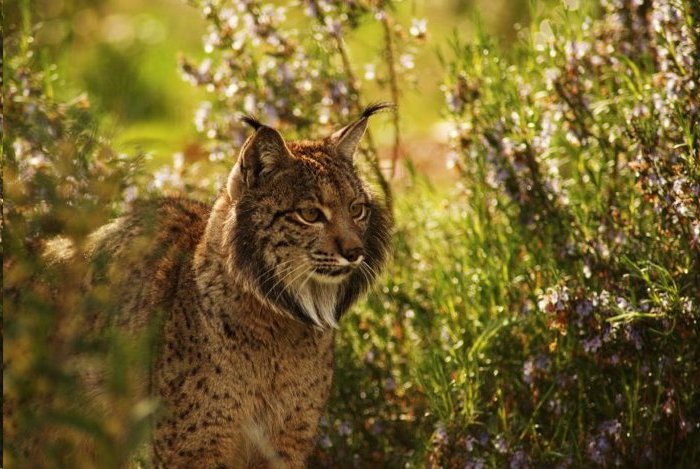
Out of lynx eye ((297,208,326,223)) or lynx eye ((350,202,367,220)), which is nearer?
lynx eye ((297,208,326,223))

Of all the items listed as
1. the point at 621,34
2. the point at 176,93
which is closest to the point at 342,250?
the point at 621,34

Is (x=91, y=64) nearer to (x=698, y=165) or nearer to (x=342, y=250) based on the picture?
(x=342, y=250)

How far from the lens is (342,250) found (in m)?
4.05

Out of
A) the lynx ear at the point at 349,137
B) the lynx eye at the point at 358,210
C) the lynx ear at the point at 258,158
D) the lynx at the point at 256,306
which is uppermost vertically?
the lynx ear at the point at 349,137

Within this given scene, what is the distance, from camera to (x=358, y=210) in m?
4.32

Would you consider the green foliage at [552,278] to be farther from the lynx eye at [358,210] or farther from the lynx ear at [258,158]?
the lynx ear at [258,158]

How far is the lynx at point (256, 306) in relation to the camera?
4078 millimetres

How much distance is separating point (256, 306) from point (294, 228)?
351 mm

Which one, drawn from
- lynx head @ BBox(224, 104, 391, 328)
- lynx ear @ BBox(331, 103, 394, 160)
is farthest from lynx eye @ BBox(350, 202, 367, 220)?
lynx ear @ BBox(331, 103, 394, 160)

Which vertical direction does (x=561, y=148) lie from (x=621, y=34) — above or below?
below

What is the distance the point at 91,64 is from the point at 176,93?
7893mm

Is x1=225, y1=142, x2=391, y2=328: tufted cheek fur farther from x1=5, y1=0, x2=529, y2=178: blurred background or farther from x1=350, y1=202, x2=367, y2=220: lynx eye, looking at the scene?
x1=5, y1=0, x2=529, y2=178: blurred background

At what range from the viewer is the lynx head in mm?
4102

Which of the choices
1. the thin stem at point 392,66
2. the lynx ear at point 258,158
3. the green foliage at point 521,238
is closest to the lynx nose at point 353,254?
the lynx ear at point 258,158
